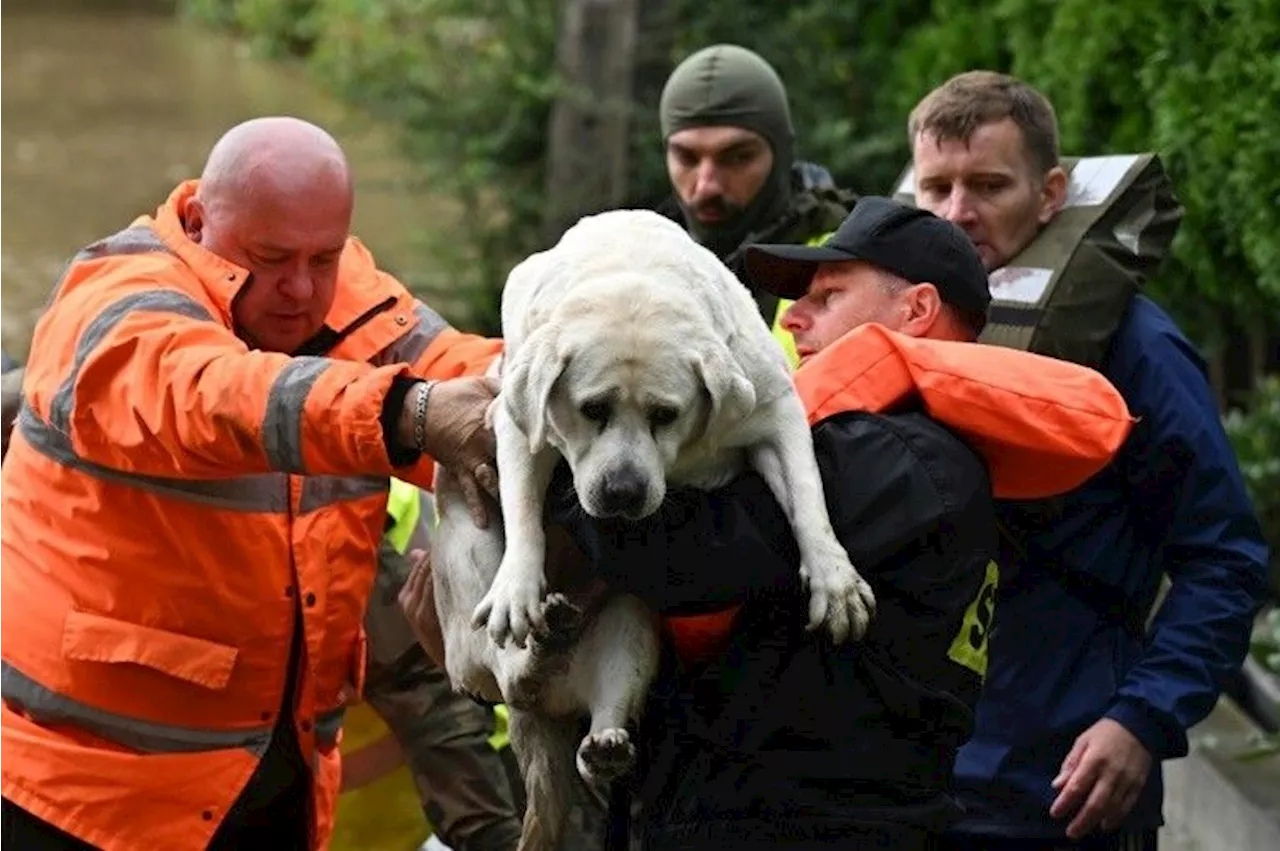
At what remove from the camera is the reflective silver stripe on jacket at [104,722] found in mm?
4625

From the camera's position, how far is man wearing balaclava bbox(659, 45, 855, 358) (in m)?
6.34

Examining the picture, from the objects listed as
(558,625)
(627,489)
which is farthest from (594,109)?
(627,489)

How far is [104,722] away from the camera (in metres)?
4.63

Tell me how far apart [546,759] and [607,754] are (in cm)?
38

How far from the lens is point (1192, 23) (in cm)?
746

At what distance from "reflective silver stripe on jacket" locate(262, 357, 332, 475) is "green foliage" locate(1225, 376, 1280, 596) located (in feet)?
14.5

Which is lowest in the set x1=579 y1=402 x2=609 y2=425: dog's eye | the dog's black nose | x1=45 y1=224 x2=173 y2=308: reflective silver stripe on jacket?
x1=45 y1=224 x2=173 y2=308: reflective silver stripe on jacket

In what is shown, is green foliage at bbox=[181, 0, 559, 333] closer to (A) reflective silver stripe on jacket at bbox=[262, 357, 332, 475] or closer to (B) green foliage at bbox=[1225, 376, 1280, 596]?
(B) green foliage at bbox=[1225, 376, 1280, 596]

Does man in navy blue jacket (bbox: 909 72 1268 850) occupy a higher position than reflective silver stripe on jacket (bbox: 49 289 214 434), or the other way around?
→ reflective silver stripe on jacket (bbox: 49 289 214 434)

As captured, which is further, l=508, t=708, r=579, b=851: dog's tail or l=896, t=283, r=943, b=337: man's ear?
l=508, t=708, r=579, b=851: dog's tail

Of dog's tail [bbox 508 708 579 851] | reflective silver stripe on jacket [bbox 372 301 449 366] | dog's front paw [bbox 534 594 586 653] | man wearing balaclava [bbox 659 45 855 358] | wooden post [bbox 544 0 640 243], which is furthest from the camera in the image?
wooden post [bbox 544 0 640 243]

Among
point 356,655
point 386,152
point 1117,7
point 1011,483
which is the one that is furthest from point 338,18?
point 1011,483

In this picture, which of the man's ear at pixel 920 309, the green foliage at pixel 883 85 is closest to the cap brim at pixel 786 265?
the man's ear at pixel 920 309

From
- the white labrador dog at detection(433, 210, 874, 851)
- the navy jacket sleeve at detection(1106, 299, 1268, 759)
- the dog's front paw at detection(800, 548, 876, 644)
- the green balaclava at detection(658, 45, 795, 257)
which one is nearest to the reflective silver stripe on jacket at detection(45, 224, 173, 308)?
the white labrador dog at detection(433, 210, 874, 851)
